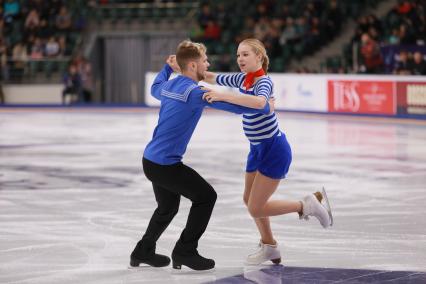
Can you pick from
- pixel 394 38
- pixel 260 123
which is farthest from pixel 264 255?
pixel 394 38

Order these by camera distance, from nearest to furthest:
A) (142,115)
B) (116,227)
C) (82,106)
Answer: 1. (116,227)
2. (142,115)
3. (82,106)

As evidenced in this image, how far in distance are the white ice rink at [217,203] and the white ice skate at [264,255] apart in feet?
0.40

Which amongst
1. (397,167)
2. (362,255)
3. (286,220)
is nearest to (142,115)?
(397,167)

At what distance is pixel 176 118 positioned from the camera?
6336 millimetres

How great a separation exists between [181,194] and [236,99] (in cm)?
84

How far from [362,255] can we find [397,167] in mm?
5828

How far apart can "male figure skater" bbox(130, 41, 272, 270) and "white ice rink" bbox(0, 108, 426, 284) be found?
378 millimetres

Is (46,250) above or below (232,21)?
below

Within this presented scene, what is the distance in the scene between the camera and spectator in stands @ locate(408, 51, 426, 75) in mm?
21125

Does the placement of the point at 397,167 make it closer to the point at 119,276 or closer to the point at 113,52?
the point at 119,276

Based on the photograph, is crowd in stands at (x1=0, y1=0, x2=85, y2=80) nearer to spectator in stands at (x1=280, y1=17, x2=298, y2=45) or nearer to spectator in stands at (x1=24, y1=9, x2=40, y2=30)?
spectator in stands at (x1=24, y1=9, x2=40, y2=30)

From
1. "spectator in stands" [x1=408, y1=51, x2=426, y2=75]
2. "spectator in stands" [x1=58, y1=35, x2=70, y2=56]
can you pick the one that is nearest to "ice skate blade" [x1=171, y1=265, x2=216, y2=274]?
"spectator in stands" [x1=408, y1=51, x2=426, y2=75]

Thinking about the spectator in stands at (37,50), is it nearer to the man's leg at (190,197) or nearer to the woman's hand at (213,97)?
the man's leg at (190,197)

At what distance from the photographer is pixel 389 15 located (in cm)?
2466
